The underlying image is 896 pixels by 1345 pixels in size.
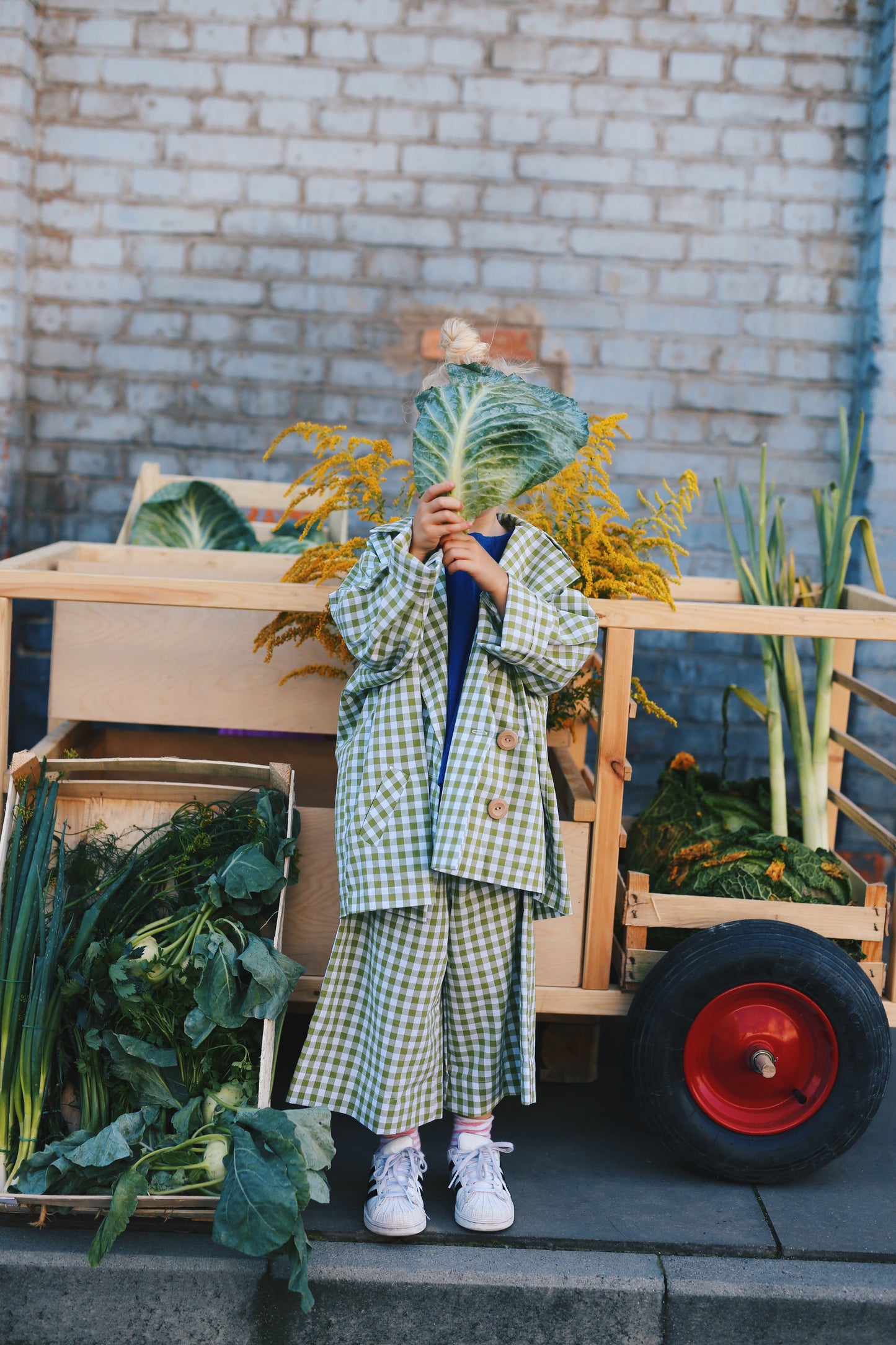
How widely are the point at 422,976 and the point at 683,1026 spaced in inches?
24.3

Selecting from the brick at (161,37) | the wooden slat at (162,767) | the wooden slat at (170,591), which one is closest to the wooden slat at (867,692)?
the wooden slat at (170,591)

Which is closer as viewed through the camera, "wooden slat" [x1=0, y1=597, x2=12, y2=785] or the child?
the child

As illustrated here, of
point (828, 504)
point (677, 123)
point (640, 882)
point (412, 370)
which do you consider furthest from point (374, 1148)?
point (677, 123)

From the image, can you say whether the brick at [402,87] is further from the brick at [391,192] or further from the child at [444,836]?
the child at [444,836]

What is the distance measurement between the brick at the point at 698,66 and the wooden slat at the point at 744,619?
264 centimetres

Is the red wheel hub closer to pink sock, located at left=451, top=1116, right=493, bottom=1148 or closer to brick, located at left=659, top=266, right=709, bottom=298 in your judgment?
pink sock, located at left=451, top=1116, right=493, bottom=1148

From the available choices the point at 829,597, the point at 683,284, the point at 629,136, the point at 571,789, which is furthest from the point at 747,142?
the point at 571,789

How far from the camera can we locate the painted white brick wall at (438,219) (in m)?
4.12

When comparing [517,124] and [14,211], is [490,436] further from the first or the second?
[14,211]

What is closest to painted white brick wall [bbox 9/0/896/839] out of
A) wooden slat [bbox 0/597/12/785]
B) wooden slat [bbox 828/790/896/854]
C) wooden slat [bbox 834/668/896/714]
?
wooden slat [bbox 834/668/896/714]

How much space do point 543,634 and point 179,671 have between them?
3.40 feet

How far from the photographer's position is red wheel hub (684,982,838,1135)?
8.04 feet

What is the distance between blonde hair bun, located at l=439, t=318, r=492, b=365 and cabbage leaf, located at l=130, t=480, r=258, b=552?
52.2 inches

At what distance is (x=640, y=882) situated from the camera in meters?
2.55
